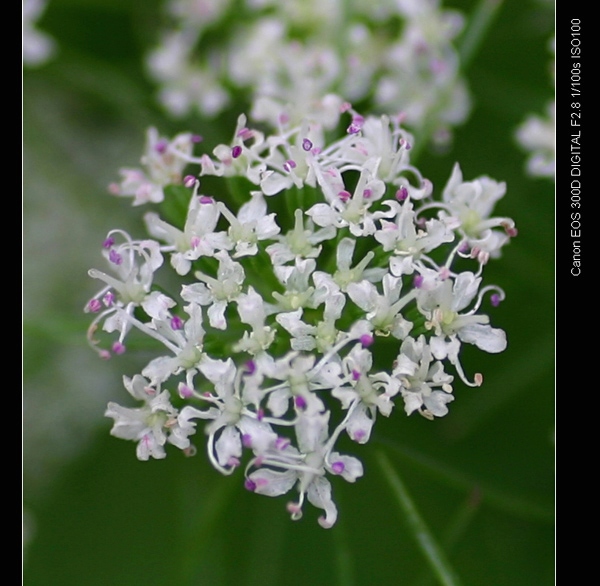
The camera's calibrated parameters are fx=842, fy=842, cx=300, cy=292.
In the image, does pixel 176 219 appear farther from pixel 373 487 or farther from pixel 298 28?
pixel 373 487

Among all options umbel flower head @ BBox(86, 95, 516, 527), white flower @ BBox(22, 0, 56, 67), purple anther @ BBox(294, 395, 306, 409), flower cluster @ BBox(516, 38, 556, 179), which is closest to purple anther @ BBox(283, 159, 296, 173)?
umbel flower head @ BBox(86, 95, 516, 527)

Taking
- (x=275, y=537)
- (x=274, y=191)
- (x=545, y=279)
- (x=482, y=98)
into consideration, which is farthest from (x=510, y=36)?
(x=275, y=537)

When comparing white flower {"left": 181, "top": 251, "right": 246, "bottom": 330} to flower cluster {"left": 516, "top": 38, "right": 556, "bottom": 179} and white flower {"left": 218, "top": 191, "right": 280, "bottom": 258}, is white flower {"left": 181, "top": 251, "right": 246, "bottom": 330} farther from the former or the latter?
flower cluster {"left": 516, "top": 38, "right": 556, "bottom": 179}

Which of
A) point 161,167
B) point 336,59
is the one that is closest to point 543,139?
point 336,59

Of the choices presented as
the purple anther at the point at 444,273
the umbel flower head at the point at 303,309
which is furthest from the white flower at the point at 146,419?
the purple anther at the point at 444,273

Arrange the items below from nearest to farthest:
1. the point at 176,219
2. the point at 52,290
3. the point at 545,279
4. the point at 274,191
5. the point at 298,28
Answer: the point at 274,191, the point at 176,219, the point at 545,279, the point at 298,28, the point at 52,290

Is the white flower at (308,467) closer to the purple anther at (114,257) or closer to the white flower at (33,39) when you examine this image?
the purple anther at (114,257)
